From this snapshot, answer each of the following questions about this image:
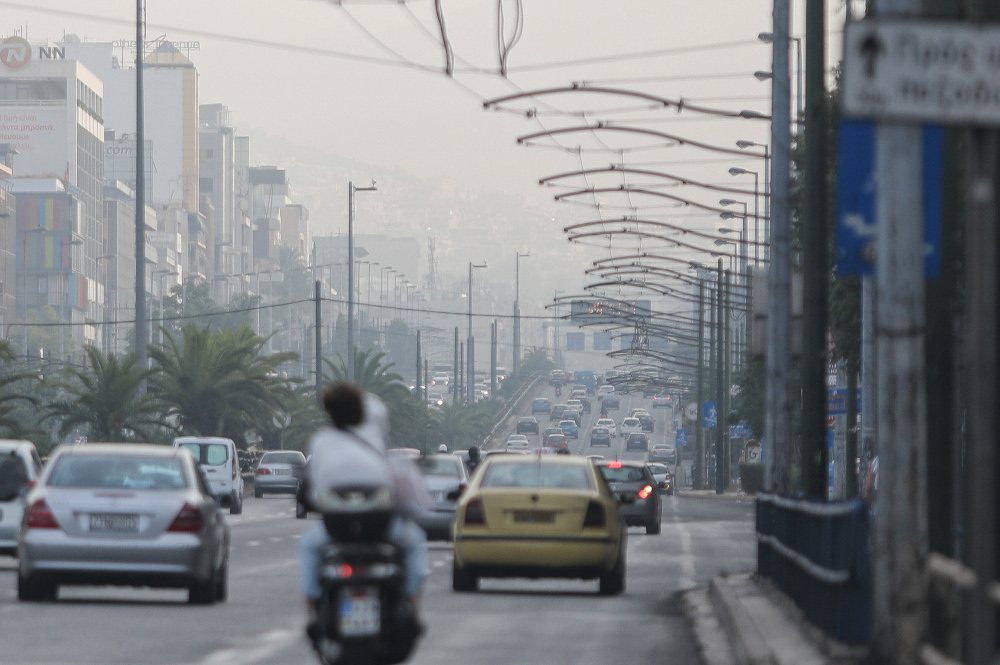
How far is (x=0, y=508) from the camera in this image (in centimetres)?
2427

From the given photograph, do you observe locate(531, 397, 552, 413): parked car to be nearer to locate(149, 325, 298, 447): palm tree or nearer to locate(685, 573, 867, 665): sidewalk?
locate(149, 325, 298, 447): palm tree

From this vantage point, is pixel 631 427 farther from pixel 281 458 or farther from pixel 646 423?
pixel 281 458

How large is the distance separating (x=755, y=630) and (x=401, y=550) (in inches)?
197

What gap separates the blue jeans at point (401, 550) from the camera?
34.3 feet

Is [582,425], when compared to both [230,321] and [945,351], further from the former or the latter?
[945,351]

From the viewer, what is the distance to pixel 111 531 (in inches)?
711

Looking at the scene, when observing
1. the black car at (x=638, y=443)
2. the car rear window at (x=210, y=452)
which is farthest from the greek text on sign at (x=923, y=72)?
the black car at (x=638, y=443)

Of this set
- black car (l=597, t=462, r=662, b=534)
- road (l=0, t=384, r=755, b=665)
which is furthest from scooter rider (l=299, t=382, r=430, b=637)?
black car (l=597, t=462, r=662, b=534)

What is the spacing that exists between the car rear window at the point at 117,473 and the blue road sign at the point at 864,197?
6.73 metres

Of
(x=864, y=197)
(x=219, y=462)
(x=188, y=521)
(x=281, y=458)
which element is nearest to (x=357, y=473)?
(x=864, y=197)

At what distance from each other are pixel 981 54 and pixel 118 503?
1181 cm

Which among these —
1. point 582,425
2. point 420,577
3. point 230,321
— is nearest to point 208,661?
point 420,577

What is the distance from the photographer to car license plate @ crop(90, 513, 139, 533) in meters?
18.0

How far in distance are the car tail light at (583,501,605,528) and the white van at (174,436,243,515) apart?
89.0 feet
